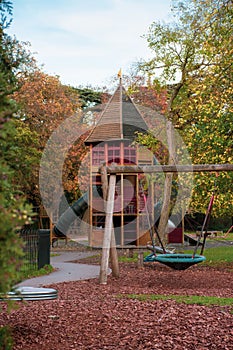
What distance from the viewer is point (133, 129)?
79.0 feet

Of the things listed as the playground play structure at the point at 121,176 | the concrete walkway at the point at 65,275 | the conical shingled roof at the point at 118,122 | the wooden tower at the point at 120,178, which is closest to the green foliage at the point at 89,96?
the conical shingled roof at the point at 118,122

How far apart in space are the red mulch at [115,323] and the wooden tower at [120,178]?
41.2 ft

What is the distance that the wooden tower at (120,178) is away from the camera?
22906mm

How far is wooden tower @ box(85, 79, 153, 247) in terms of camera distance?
22906 millimetres

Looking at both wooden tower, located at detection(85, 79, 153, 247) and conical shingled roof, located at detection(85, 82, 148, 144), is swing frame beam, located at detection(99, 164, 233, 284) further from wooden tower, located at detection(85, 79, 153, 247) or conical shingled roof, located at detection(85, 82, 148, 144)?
conical shingled roof, located at detection(85, 82, 148, 144)

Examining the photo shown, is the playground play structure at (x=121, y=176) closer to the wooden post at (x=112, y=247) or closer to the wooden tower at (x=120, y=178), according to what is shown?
the wooden tower at (x=120, y=178)

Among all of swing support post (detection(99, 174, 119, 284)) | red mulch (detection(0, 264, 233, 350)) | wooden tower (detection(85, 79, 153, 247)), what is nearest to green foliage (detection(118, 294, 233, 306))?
red mulch (detection(0, 264, 233, 350))

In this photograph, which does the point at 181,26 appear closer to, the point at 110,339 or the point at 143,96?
the point at 143,96

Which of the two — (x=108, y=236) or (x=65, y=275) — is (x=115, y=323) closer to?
(x=108, y=236)

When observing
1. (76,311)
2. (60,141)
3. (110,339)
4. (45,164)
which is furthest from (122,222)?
(110,339)

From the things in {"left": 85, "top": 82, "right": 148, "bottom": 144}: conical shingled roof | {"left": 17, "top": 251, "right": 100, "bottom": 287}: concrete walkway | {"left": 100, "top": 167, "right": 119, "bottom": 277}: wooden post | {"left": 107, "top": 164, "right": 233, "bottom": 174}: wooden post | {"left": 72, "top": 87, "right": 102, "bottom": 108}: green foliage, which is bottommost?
{"left": 17, "top": 251, "right": 100, "bottom": 287}: concrete walkway

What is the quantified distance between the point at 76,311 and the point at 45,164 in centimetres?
2037

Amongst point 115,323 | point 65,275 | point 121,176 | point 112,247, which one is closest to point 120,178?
point 121,176

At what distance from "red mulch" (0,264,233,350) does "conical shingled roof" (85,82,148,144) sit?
1389 cm
